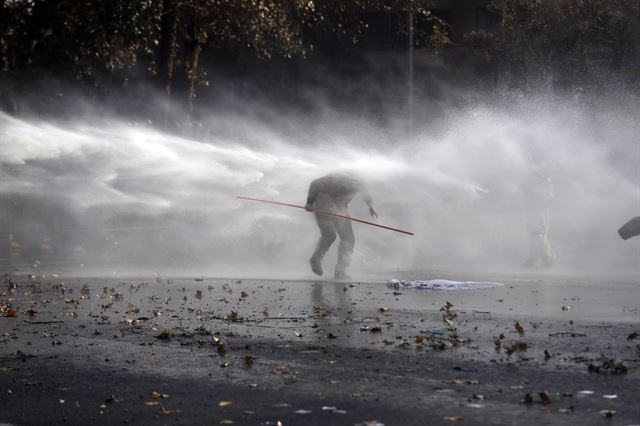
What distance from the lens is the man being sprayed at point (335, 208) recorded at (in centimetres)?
1850

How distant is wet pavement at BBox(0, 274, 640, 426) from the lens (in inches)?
306

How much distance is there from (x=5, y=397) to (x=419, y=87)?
35778mm

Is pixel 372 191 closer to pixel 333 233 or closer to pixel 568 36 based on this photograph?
pixel 568 36

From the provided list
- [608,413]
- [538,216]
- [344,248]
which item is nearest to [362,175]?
[344,248]

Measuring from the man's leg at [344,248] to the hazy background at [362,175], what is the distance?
83cm

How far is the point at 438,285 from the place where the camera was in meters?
16.3

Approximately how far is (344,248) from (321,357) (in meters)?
8.58

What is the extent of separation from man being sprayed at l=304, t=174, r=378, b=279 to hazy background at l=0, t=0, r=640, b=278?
945 mm

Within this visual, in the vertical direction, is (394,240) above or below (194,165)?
below

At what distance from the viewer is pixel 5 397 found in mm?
8375

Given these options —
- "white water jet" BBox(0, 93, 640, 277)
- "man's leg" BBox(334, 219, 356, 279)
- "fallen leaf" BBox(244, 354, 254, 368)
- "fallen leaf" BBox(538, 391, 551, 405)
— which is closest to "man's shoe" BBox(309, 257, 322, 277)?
"man's leg" BBox(334, 219, 356, 279)

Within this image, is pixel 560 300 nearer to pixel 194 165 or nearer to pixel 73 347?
pixel 73 347

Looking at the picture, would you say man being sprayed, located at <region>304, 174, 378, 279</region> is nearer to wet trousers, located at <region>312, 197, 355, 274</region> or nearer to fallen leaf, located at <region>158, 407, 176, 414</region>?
wet trousers, located at <region>312, 197, 355, 274</region>

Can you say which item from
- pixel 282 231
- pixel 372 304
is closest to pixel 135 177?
pixel 282 231
